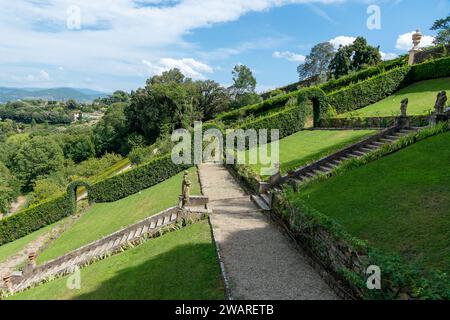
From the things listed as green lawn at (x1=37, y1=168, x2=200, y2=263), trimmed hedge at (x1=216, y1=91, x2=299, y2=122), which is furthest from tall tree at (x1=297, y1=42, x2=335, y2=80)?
green lawn at (x1=37, y1=168, x2=200, y2=263)

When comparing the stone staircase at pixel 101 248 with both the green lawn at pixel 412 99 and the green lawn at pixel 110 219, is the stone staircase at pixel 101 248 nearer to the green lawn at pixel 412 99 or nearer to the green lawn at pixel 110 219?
the green lawn at pixel 110 219

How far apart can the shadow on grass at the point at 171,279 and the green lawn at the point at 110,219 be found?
284 inches

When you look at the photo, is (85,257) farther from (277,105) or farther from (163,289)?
(277,105)

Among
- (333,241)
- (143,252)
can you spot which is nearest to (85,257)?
(143,252)

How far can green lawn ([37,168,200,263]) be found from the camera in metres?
18.0

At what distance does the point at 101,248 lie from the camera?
14.7 meters

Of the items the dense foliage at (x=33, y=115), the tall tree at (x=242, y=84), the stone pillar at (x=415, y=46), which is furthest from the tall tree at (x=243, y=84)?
the dense foliage at (x=33, y=115)

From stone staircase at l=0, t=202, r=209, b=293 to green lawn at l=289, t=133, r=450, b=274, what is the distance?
5080 mm

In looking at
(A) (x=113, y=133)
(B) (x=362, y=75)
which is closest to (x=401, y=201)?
(B) (x=362, y=75)

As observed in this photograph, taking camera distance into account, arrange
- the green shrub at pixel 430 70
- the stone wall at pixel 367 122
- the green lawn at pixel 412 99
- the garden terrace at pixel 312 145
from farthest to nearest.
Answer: the green shrub at pixel 430 70, the green lawn at pixel 412 99, the garden terrace at pixel 312 145, the stone wall at pixel 367 122

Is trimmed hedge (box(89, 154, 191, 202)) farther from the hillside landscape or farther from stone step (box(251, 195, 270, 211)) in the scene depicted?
stone step (box(251, 195, 270, 211))

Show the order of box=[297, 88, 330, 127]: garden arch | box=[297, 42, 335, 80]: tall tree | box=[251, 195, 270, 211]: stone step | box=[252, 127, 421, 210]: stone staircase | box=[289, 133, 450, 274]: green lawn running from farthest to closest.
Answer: box=[297, 42, 335, 80]: tall tree
box=[297, 88, 330, 127]: garden arch
box=[252, 127, 421, 210]: stone staircase
box=[251, 195, 270, 211]: stone step
box=[289, 133, 450, 274]: green lawn

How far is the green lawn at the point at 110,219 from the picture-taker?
1805 centimetres

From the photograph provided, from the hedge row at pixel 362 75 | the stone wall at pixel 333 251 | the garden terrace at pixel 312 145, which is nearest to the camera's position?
the stone wall at pixel 333 251
